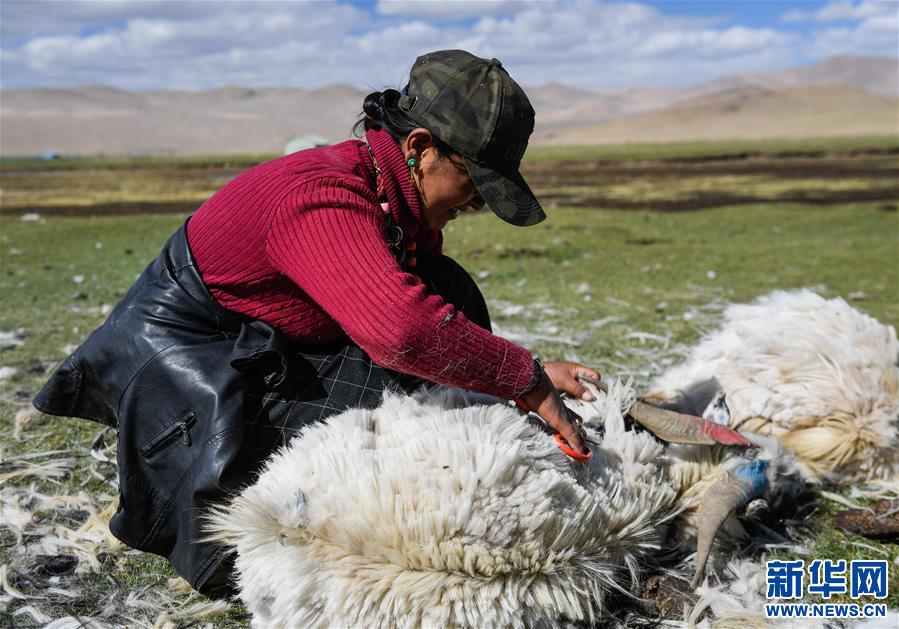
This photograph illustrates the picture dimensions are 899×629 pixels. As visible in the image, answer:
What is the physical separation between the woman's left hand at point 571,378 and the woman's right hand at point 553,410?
0.38m

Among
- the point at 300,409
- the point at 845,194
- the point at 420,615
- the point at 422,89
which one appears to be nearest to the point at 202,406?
the point at 300,409

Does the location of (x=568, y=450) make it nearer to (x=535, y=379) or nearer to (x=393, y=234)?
(x=535, y=379)

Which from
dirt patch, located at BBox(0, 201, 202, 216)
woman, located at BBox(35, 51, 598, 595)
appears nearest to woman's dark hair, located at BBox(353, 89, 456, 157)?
woman, located at BBox(35, 51, 598, 595)

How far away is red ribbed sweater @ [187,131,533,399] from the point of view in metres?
1.96

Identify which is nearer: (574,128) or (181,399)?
(181,399)

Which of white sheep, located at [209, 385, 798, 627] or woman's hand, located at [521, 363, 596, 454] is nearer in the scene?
white sheep, located at [209, 385, 798, 627]

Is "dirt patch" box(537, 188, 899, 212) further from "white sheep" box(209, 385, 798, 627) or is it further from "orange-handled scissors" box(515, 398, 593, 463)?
"white sheep" box(209, 385, 798, 627)

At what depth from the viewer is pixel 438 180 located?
2342 mm

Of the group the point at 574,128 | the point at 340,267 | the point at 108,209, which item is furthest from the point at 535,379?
the point at 574,128

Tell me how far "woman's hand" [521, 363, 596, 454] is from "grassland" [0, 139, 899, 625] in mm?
1102

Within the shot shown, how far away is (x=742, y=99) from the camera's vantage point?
15412cm

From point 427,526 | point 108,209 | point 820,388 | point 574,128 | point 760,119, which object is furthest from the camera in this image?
point 574,128

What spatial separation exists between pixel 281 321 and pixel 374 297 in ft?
1.66

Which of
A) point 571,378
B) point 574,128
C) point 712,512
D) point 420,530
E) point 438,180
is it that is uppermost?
point 574,128
